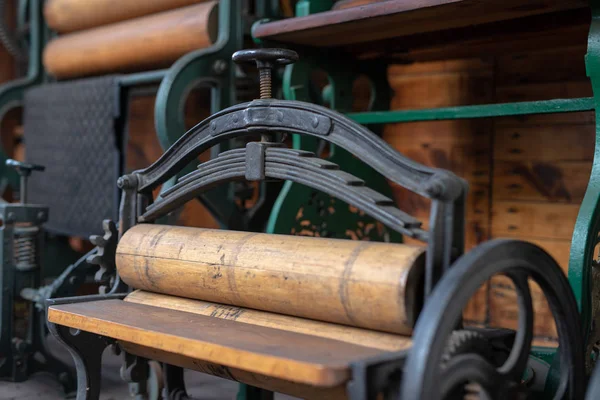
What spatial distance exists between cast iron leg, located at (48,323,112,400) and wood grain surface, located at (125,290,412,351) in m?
0.15

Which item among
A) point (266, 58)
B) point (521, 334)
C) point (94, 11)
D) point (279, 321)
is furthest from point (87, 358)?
point (94, 11)

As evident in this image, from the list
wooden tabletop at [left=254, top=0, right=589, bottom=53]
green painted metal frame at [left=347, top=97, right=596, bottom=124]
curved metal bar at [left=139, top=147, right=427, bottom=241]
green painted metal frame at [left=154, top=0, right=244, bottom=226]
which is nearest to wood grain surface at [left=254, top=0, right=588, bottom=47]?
wooden tabletop at [left=254, top=0, right=589, bottom=53]

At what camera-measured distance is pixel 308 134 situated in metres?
1.80

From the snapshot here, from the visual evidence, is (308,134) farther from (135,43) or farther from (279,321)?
(135,43)

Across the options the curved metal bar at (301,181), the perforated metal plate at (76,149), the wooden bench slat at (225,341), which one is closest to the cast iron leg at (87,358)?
the wooden bench slat at (225,341)

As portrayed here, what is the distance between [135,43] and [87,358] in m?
1.83

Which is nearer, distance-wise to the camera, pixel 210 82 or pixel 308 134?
pixel 308 134

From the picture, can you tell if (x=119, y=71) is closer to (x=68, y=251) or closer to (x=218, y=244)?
(x=68, y=251)

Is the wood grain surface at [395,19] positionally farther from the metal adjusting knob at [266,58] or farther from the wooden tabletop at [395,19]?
the metal adjusting knob at [266,58]

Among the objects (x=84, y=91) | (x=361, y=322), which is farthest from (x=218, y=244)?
(x=84, y=91)

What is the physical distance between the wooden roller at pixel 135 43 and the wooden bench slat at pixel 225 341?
60.9 inches

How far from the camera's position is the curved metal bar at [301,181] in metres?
1.60

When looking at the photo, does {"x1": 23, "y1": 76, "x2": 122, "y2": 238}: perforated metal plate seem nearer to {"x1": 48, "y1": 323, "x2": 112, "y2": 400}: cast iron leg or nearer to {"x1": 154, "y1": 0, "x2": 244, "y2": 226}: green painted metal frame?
{"x1": 154, "y1": 0, "x2": 244, "y2": 226}: green painted metal frame

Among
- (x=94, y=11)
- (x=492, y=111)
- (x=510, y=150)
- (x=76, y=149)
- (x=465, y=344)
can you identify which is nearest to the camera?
(x=465, y=344)
